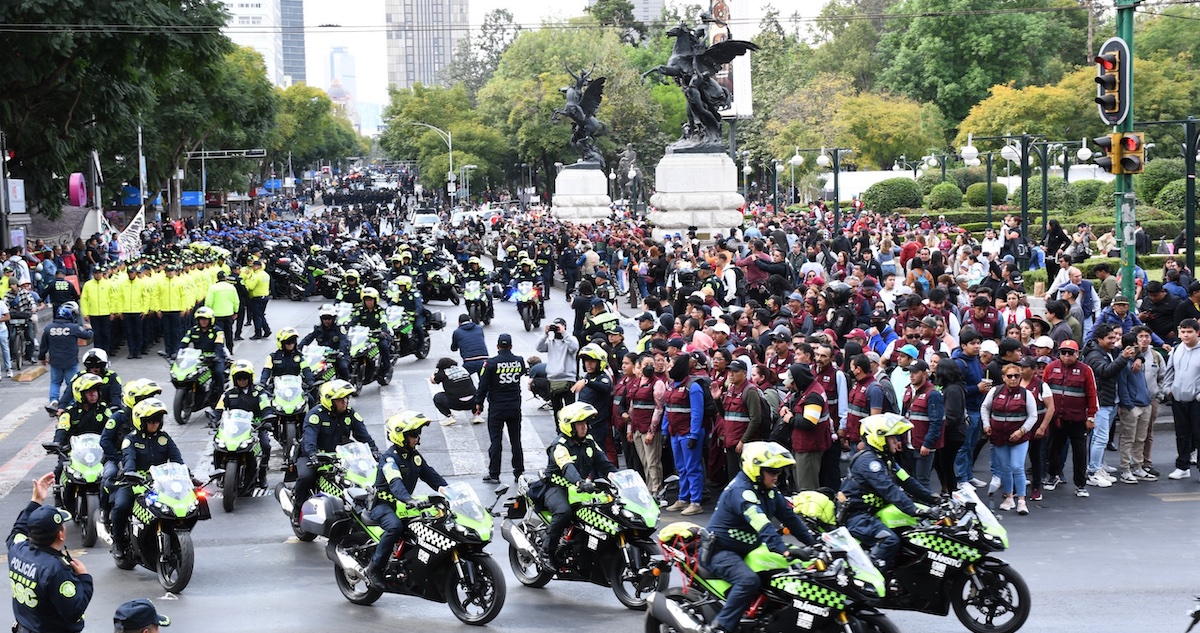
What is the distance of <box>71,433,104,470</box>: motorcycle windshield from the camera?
13148 millimetres

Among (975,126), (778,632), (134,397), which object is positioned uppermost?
(975,126)

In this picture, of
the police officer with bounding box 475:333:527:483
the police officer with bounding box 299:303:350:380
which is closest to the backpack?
the police officer with bounding box 475:333:527:483

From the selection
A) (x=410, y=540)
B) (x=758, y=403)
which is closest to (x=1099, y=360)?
(x=758, y=403)

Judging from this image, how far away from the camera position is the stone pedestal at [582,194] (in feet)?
188

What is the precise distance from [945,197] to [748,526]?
4878 cm

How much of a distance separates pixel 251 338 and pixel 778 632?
21108 millimetres

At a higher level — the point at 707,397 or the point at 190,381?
the point at 707,397

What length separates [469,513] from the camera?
414 inches

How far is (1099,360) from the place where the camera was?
14.6m

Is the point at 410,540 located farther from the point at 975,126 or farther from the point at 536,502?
the point at 975,126

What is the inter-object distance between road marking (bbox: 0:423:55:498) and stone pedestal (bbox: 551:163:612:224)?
3899 centimetres

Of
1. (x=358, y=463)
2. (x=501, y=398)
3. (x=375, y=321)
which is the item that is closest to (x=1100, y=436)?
(x=501, y=398)

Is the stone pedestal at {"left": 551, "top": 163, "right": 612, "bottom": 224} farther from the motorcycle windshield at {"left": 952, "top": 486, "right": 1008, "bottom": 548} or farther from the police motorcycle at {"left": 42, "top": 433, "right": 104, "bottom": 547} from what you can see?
the motorcycle windshield at {"left": 952, "top": 486, "right": 1008, "bottom": 548}

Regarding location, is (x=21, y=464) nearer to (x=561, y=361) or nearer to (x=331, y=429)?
(x=331, y=429)
